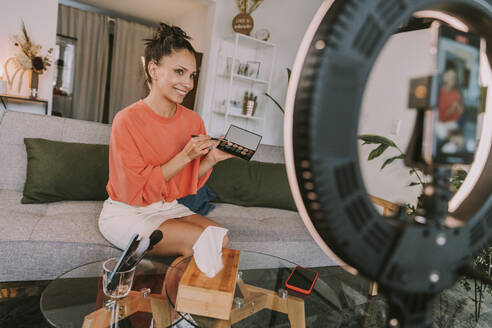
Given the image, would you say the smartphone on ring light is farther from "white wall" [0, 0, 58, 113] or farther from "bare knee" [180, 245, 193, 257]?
"white wall" [0, 0, 58, 113]

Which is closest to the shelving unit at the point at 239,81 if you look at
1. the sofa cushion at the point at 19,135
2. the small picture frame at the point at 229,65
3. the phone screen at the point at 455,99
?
the small picture frame at the point at 229,65

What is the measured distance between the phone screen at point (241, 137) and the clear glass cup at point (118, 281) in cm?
65

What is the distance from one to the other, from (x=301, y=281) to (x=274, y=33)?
3.01 metres

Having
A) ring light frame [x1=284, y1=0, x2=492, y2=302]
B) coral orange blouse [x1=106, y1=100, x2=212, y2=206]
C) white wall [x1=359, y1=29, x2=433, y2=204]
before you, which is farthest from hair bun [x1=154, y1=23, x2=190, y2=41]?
white wall [x1=359, y1=29, x2=433, y2=204]

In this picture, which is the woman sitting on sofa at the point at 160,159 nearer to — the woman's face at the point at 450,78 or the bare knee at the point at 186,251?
the bare knee at the point at 186,251

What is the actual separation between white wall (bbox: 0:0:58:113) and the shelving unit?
1.77 metres

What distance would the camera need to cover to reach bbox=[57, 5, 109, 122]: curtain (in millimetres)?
4879

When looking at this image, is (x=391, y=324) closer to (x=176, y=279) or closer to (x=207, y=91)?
(x=176, y=279)

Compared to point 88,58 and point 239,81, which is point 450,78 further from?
point 88,58

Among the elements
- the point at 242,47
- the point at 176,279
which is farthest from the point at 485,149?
the point at 242,47

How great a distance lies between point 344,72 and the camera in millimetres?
204

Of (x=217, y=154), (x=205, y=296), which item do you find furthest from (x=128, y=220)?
(x=205, y=296)

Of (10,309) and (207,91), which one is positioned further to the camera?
(207,91)

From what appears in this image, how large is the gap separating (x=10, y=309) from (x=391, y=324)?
155 cm
